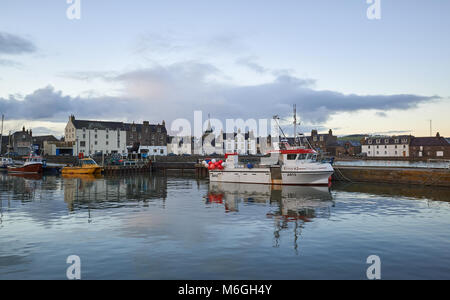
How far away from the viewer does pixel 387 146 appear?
115750 millimetres

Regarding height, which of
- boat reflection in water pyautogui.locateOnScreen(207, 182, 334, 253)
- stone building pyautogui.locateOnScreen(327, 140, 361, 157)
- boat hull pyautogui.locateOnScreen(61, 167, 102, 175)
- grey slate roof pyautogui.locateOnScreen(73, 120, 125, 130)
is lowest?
boat reflection in water pyautogui.locateOnScreen(207, 182, 334, 253)

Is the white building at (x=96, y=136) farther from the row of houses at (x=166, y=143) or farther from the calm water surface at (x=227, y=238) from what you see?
the calm water surface at (x=227, y=238)

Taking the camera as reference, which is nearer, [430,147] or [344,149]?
[430,147]

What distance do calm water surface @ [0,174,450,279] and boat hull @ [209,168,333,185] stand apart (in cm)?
1076

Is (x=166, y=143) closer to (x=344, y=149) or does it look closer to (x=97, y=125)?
(x=97, y=125)

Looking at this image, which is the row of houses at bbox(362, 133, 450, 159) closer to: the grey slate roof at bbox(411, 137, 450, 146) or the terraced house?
the grey slate roof at bbox(411, 137, 450, 146)

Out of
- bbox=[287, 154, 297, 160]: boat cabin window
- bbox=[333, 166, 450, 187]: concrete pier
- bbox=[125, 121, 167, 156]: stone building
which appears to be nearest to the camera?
bbox=[333, 166, 450, 187]: concrete pier

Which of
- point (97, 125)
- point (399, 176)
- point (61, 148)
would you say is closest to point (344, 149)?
point (399, 176)

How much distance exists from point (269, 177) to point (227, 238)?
26.4 m

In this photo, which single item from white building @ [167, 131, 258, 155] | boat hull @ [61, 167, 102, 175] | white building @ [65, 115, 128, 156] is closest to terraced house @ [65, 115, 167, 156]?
white building @ [65, 115, 128, 156]

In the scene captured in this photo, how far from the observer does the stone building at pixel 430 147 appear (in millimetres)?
102375

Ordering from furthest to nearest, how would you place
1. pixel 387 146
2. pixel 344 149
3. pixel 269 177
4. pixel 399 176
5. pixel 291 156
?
pixel 344 149 < pixel 387 146 < pixel 269 177 < pixel 291 156 < pixel 399 176

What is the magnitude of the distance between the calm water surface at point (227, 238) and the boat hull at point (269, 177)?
10.8m

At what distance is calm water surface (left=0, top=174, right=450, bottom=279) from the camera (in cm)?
1116
